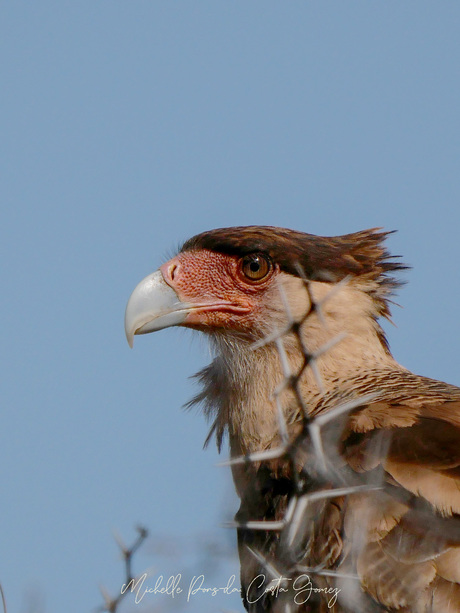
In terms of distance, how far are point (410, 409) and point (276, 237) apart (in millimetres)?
1140

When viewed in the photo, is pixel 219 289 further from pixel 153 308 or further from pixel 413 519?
pixel 413 519

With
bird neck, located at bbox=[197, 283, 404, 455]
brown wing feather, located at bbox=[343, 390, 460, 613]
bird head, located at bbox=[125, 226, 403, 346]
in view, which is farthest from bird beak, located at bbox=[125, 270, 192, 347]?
brown wing feather, located at bbox=[343, 390, 460, 613]

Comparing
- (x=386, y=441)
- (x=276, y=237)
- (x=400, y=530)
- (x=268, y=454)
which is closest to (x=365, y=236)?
(x=276, y=237)

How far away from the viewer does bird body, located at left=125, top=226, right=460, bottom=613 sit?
2.67 meters

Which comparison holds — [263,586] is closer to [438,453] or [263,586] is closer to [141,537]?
[438,453]

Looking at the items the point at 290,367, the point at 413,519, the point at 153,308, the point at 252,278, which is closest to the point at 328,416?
the point at 413,519

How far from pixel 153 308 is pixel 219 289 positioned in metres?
0.37

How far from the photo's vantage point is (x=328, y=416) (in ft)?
4.67

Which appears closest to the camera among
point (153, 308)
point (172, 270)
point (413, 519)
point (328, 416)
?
point (328, 416)

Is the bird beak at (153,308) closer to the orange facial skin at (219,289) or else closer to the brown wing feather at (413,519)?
the orange facial skin at (219,289)

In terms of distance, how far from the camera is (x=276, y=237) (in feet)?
12.8

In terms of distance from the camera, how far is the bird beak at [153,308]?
12.2 feet

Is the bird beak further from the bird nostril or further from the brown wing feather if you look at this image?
the brown wing feather

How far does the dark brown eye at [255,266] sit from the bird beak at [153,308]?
0.33m
